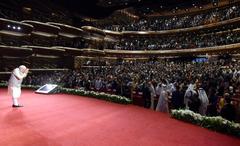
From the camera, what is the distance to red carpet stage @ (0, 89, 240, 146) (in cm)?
624

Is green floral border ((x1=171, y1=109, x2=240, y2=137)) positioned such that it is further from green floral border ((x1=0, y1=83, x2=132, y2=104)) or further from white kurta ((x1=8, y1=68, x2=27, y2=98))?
white kurta ((x1=8, y1=68, x2=27, y2=98))

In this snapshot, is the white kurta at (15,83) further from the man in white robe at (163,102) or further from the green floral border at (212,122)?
the green floral border at (212,122)

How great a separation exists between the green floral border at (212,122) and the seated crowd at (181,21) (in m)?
27.0

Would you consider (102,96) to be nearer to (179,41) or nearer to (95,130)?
(95,130)

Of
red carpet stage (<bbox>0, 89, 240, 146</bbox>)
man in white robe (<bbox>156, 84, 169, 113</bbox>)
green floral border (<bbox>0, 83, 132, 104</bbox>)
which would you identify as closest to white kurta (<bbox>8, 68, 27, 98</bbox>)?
red carpet stage (<bbox>0, 89, 240, 146</bbox>)

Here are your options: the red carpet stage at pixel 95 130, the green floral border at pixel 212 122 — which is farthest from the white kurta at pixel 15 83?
the green floral border at pixel 212 122

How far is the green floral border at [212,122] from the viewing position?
764 centimetres

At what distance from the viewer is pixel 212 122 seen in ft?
26.9

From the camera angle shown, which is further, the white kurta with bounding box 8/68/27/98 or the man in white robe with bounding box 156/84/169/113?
the man in white robe with bounding box 156/84/169/113

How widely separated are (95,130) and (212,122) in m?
3.87

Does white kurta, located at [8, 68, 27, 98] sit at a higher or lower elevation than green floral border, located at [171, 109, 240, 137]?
higher

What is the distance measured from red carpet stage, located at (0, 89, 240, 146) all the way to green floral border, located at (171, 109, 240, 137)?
0.27 metres

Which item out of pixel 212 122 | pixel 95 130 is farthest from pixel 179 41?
pixel 95 130

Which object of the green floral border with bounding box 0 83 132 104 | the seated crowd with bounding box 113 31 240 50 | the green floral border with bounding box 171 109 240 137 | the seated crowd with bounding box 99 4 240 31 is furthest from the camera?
the seated crowd with bounding box 99 4 240 31
